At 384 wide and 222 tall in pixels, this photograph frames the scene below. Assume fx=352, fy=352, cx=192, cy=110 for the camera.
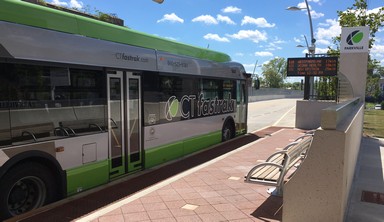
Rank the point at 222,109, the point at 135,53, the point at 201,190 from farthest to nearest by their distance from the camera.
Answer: the point at 222,109 → the point at 135,53 → the point at 201,190

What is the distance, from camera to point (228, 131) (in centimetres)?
1281

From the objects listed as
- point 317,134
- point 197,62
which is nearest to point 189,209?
point 317,134

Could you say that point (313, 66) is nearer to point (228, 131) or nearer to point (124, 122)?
point (228, 131)

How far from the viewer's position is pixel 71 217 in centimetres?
500

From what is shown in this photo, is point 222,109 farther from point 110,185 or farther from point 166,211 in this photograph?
point 166,211

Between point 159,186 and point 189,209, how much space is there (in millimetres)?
1164

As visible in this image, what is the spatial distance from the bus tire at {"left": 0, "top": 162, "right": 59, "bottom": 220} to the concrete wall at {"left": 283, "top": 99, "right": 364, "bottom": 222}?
3523 mm

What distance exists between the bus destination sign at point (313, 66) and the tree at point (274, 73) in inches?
3766

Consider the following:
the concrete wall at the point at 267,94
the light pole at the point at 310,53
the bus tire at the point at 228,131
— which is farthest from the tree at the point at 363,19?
the concrete wall at the point at 267,94

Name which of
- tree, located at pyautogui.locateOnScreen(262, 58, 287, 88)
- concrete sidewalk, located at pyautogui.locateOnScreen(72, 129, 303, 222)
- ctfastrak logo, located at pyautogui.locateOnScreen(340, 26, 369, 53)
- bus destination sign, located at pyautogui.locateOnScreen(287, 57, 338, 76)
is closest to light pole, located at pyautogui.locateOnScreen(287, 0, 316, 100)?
bus destination sign, located at pyautogui.locateOnScreen(287, 57, 338, 76)

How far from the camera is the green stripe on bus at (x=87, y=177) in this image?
579cm

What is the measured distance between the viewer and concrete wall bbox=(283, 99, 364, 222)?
12.8 feet

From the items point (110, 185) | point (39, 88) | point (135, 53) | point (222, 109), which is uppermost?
point (135, 53)

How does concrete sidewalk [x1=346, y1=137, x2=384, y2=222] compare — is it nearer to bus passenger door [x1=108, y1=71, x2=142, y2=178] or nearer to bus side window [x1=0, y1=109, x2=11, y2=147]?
bus passenger door [x1=108, y1=71, x2=142, y2=178]
